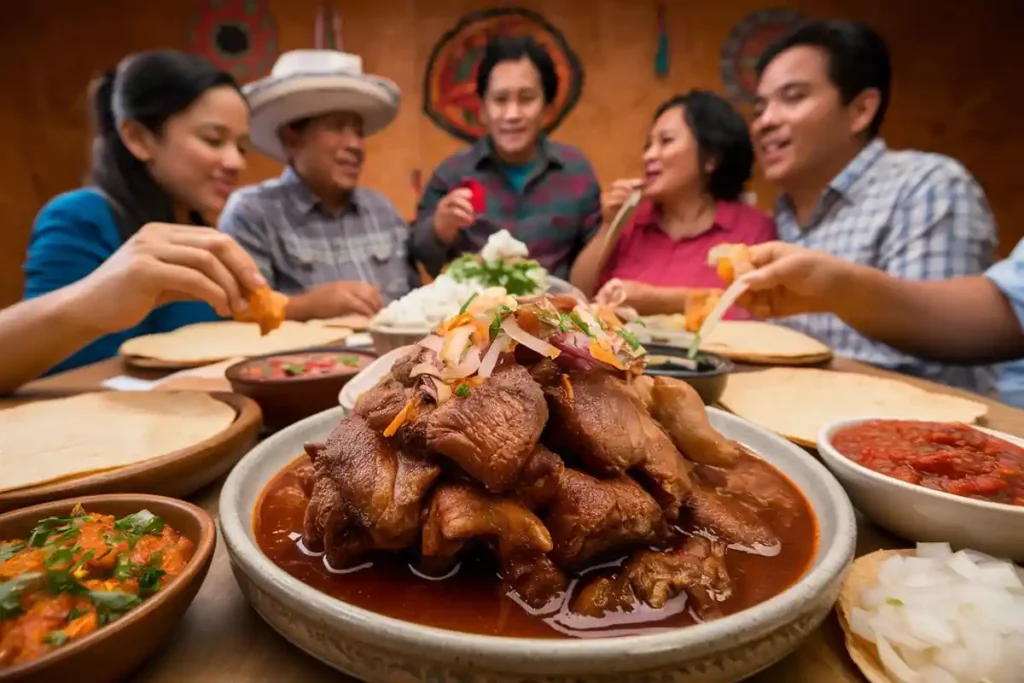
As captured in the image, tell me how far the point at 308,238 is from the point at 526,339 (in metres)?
4.23

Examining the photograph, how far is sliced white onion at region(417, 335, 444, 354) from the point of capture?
1168 mm

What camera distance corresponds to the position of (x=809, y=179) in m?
4.02

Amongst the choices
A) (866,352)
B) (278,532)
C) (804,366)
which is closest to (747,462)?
(278,532)

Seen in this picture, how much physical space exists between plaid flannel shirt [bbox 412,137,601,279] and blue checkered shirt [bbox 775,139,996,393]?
83.8 inches

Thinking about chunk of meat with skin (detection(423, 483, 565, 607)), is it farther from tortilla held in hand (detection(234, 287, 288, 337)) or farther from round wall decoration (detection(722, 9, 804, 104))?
round wall decoration (detection(722, 9, 804, 104))

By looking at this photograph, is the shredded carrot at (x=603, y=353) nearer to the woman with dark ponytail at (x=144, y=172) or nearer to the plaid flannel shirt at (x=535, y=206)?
the woman with dark ponytail at (x=144, y=172)

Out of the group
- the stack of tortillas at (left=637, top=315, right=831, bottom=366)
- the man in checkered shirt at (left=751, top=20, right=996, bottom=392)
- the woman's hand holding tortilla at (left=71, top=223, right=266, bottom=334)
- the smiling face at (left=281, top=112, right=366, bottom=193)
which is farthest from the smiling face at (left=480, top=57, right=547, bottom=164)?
the woman's hand holding tortilla at (left=71, top=223, right=266, bottom=334)

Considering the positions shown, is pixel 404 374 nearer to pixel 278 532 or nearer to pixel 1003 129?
pixel 278 532

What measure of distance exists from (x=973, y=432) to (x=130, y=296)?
2.40 m

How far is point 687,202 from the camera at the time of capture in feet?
15.6

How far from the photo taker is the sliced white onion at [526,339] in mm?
1135

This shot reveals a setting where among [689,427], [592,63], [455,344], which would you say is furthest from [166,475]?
[592,63]

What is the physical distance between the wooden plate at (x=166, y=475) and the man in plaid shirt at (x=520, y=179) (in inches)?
147

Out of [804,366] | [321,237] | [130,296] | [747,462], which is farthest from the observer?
[321,237]
